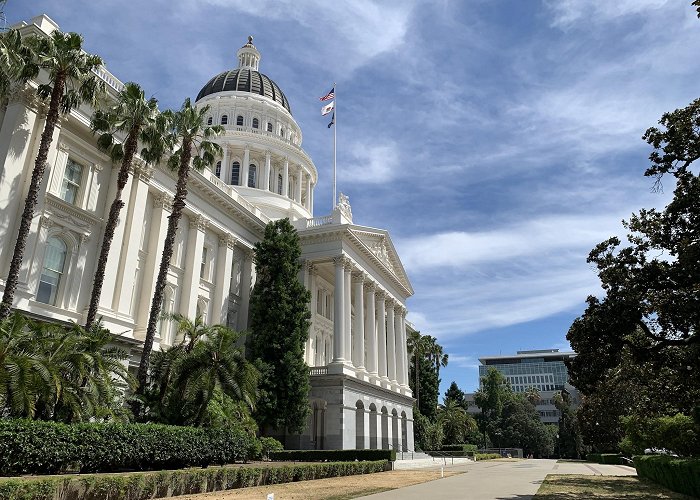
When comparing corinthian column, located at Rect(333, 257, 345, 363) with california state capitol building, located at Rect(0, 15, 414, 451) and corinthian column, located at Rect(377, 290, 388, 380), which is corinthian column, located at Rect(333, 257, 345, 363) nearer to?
california state capitol building, located at Rect(0, 15, 414, 451)

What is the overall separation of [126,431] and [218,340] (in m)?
6.91

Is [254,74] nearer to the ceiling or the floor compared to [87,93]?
nearer to the ceiling

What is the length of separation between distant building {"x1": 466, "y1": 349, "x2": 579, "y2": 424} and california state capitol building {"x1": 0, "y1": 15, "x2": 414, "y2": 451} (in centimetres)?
10452

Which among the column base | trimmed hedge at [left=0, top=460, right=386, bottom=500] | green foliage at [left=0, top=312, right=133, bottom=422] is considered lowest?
trimmed hedge at [left=0, top=460, right=386, bottom=500]

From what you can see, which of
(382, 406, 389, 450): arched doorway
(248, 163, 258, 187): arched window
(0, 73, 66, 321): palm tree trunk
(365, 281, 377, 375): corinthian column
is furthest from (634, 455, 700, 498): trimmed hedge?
(248, 163, 258, 187): arched window

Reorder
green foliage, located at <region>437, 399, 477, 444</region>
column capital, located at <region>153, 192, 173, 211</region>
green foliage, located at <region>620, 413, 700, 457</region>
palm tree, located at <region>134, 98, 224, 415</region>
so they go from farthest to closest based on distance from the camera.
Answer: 1. green foliage, located at <region>437, 399, 477, 444</region>
2. column capital, located at <region>153, 192, 173, 211</region>
3. green foliage, located at <region>620, 413, 700, 457</region>
4. palm tree, located at <region>134, 98, 224, 415</region>

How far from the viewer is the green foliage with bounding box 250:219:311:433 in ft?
107

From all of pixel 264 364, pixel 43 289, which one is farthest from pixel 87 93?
pixel 264 364

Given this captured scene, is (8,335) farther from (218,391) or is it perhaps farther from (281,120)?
(281,120)

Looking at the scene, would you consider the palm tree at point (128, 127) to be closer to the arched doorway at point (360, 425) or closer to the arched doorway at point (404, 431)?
the arched doorway at point (360, 425)

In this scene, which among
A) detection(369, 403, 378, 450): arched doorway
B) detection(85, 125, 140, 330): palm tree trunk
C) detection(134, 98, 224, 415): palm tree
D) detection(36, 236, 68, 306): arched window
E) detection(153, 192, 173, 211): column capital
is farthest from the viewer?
detection(369, 403, 378, 450): arched doorway

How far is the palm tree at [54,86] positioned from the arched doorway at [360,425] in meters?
27.4

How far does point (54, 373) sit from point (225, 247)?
75.6 feet

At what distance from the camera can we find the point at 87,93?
2166cm
